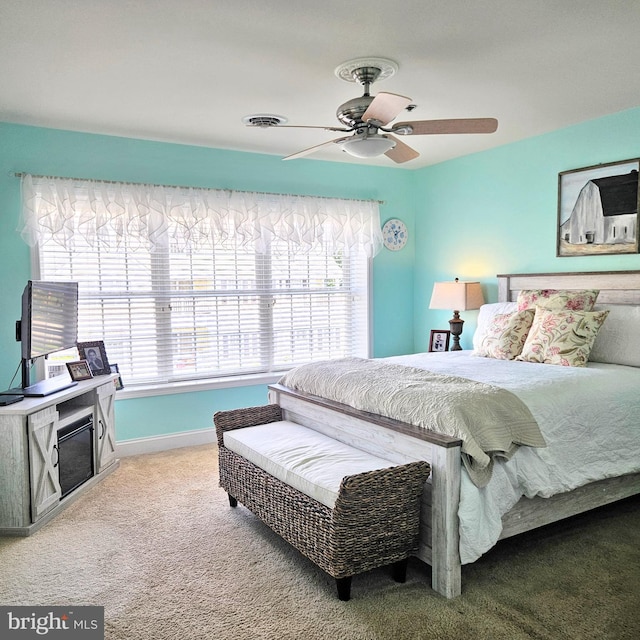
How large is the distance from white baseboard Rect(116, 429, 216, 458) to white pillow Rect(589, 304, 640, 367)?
301cm

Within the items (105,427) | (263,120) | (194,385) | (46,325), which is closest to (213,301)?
(194,385)

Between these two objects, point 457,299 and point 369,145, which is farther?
point 457,299

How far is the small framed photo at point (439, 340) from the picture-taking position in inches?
200

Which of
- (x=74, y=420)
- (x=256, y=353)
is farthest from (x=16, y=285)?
(x=256, y=353)

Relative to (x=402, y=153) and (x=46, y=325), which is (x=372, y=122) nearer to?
(x=402, y=153)

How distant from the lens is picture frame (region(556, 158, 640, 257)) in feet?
12.4

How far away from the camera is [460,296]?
4.75 m

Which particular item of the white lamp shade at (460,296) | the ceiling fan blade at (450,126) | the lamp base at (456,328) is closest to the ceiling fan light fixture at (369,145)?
the ceiling fan blade at (450,126)

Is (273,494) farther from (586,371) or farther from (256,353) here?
(256,353)

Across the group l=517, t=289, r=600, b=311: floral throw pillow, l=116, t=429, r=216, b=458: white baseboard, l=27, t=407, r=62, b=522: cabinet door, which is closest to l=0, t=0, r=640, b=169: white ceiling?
l=517, t=289, r=600, b=311: floral throw pillow

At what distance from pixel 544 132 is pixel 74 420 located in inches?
156

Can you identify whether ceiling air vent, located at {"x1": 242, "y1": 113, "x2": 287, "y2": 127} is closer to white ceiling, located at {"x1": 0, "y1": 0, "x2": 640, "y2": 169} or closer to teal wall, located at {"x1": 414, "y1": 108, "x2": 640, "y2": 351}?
white ceiling, located at {"x1": 0, "y1": 0, "x2": 640, "y2": 169}

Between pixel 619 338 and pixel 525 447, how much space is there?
1.43 metres

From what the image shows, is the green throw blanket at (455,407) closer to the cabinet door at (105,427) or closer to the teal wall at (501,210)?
the cabinet door at (105,427)
